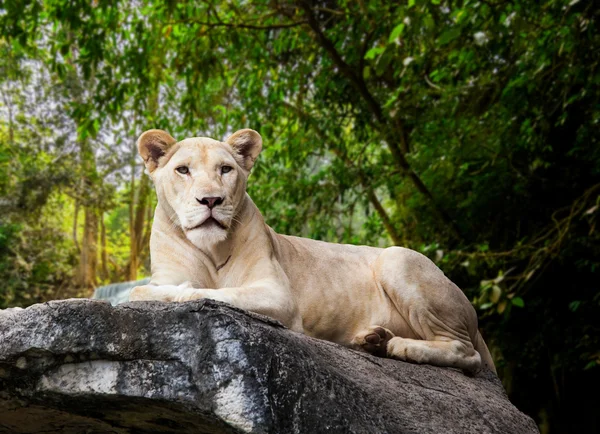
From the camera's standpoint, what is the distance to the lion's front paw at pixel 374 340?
152 inches

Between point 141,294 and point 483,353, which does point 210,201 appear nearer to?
point 141,294

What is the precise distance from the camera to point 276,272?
12.1 ft

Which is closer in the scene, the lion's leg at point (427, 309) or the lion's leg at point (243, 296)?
the lion's leg at point (243, 296)

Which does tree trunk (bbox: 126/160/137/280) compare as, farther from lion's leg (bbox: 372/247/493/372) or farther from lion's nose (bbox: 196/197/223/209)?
lion's nose (bbox: 196/197/223/209)

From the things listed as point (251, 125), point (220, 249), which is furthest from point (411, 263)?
point (251, 125)

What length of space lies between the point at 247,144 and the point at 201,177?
0.44 meters

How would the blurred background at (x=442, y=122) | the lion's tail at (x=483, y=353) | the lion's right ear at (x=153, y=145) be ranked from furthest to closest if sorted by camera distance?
the blurred background at (x=442, y=122) → the lion's tail at (x=483, y=353) → the lion's right ear at (x=153, y=145)

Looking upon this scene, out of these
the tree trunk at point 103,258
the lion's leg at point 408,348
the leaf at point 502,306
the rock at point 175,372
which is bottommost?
the tree trunk at point 103,258

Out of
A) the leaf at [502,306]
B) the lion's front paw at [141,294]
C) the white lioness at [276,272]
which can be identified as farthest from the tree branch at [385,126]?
the lion's front paw at [141,294]

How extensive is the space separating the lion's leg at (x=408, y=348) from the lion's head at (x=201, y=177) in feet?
3.09

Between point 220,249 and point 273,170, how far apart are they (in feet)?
24.8

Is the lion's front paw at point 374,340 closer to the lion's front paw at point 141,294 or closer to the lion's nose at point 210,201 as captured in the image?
the lion's nose at point 210,201

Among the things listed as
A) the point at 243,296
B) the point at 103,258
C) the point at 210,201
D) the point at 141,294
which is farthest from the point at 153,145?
the point at 103,258

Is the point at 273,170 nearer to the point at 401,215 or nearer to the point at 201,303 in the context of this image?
the point at 401,215
